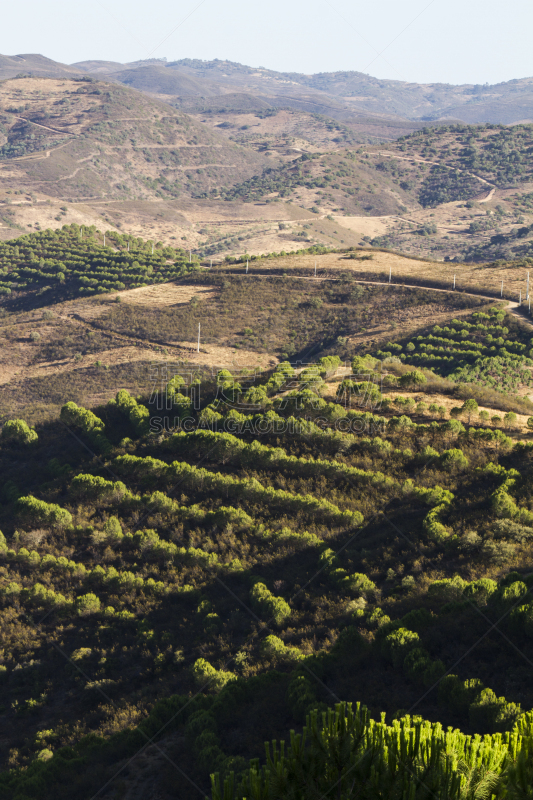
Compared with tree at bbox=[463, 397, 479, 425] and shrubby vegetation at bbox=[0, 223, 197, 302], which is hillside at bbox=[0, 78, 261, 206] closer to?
shrubby vegetation at bbox=[0, 223, 197, 302]

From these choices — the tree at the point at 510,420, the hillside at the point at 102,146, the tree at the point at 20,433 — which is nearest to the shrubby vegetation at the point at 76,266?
the tree at the point at 20,433

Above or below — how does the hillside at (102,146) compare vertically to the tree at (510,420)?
above

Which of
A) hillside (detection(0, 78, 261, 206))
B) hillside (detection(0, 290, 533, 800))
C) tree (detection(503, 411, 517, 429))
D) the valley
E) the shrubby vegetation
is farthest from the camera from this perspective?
hillside (detection(0, 78, 261, 206))

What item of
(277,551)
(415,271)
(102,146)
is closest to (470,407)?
(277,551)

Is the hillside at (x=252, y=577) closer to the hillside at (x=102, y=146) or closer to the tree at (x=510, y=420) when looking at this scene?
the tree at (x=510, y=420)

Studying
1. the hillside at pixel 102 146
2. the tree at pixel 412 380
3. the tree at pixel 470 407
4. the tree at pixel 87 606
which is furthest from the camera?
the hillside at pixel 102 146

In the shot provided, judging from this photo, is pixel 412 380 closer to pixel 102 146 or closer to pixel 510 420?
pixel 510 420

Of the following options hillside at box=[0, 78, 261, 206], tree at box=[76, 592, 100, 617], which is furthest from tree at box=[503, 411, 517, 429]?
hillside at box=[0, 78, 261, 206]

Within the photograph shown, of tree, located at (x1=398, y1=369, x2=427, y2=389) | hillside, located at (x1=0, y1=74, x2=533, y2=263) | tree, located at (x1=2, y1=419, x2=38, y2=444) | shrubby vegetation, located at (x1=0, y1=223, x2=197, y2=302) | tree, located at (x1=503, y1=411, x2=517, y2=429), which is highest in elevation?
hillside, located at (x1=0, y1=74, x2=533, y2=263)

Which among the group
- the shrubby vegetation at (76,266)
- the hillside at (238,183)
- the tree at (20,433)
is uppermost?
the hillside at (238,183)

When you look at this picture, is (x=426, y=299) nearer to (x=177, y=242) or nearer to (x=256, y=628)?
(x=256, y=628)

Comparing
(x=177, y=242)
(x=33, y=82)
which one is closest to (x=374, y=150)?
(x=177, y=242)
